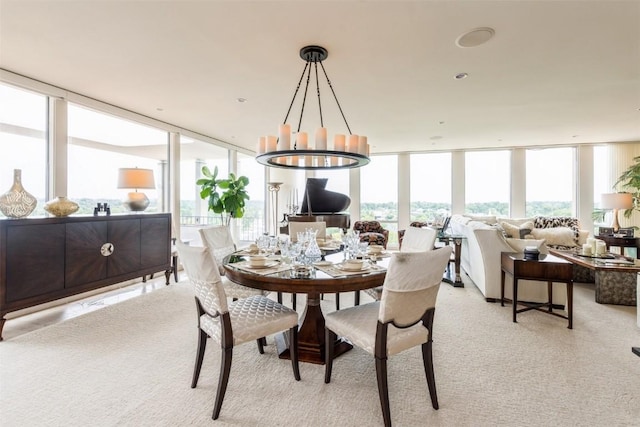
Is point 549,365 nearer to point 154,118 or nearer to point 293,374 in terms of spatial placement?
point 293,374

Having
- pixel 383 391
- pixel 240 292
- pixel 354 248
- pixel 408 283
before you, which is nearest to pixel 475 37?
pixel 354 248

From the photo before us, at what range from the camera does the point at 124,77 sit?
3.26 m

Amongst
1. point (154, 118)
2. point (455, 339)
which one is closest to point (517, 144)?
point (455, 339)

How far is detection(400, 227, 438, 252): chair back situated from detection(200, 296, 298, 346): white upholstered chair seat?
1465 millimetres

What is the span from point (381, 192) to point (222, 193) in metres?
4.54

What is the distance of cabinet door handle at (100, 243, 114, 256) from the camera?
138 inches

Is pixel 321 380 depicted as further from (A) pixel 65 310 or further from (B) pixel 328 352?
(A) pixel 65 310

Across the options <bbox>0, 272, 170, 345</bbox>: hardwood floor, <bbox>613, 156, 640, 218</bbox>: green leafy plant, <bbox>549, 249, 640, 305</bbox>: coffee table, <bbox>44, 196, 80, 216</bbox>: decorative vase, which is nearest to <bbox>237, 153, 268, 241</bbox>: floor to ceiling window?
<bbox>0, 272, 170, 345</bbox>: hardwood floor

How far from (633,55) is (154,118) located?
6.01m

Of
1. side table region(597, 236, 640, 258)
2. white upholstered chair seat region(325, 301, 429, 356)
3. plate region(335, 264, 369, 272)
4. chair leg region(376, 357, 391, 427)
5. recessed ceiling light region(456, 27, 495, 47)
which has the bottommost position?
chair leg region(376, 357, 391, 427)

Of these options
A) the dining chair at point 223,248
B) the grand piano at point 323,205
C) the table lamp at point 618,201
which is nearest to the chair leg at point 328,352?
the dining chair at point 223,248

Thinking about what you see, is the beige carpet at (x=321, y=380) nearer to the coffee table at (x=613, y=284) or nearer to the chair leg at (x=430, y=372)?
the chair leg at (x=430, y=372)

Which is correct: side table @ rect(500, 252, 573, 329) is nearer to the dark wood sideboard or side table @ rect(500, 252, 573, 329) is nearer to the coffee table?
the coffee table

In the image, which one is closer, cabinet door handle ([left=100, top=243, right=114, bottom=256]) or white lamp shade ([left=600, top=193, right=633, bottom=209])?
cabinet door handle ([left=100, top=243, right=114, bottom=256])
